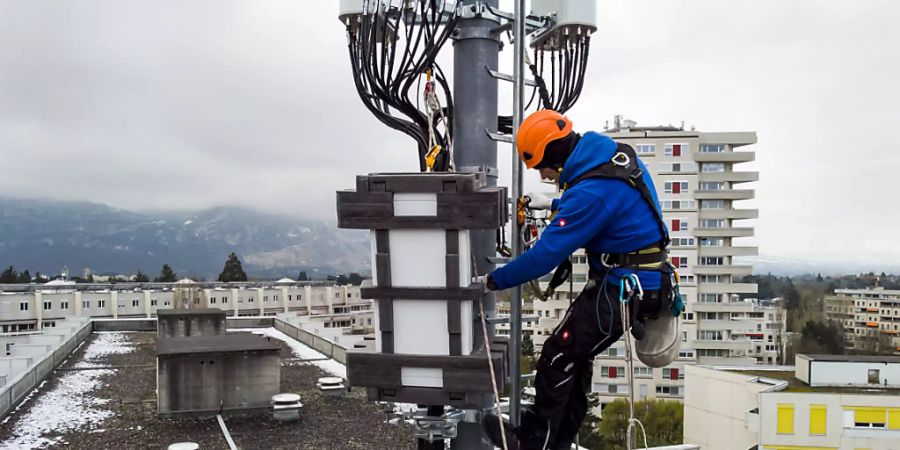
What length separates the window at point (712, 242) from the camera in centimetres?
4784

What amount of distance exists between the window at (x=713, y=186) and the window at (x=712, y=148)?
7.32 ft

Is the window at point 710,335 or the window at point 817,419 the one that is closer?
the window at point 817,419

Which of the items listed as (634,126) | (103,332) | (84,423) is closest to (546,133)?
(84,423)

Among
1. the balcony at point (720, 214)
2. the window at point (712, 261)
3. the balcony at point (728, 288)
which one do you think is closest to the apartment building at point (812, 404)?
the balcony at point (728, 288)

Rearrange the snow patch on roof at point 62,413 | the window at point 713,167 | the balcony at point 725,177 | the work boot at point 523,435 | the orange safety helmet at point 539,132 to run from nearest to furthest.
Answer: the orange safety helmet at point 539,132, the work boot at point 523,435, the snow patch on roof at point 62,413, the balcony at point 725,177, the window at point 713,167

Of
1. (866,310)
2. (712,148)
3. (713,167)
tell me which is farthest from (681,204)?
(866,310)

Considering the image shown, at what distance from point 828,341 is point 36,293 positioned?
6960 cm

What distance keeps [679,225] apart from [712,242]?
2624 mm

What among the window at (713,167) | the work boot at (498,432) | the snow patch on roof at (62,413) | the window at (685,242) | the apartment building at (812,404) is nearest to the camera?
the work boot at (498,432)

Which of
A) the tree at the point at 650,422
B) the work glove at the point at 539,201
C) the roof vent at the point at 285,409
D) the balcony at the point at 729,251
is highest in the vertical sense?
the work glove at the point at 539,201

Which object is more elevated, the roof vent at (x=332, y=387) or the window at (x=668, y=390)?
the roof vent at (x=332, y=387)

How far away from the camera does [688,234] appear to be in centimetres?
4791

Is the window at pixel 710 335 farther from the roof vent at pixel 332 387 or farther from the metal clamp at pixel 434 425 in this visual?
the metal clamp at pixel 434 425

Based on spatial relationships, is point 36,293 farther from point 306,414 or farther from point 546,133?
point 546,133
